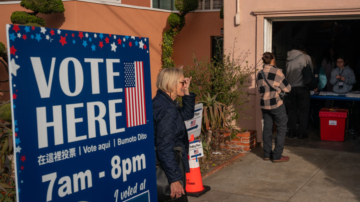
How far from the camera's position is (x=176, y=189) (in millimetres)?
3035

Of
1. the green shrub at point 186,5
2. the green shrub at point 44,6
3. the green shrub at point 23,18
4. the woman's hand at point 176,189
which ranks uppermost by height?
the green shrub at point 186,5

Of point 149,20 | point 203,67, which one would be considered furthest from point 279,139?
point 149,20

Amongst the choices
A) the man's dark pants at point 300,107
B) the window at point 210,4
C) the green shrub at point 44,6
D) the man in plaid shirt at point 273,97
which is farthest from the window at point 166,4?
the man in plaid shirt at point 273,97

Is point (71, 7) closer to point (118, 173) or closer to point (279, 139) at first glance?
point (279, 139)

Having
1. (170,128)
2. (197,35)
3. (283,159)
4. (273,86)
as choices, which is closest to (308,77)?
(273,86)

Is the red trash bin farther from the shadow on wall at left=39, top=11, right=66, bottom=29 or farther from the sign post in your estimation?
the shadow on wall at left=39, top=11, right=66, bottom=29

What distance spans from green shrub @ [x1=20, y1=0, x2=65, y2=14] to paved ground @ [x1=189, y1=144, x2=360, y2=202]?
277 inches

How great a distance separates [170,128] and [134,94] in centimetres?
76

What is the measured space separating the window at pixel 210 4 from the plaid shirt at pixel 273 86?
866cm

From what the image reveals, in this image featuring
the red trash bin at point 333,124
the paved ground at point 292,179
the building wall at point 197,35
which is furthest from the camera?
the building wall at point 197,35

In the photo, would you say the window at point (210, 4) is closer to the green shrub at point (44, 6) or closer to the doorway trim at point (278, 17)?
the green shrub at point (44, 6)

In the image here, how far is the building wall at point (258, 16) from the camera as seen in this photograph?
706cm

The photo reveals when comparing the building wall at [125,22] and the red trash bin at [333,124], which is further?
the building wall at [125,22]

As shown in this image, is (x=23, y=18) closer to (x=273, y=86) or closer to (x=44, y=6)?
(x=44, y=6)
